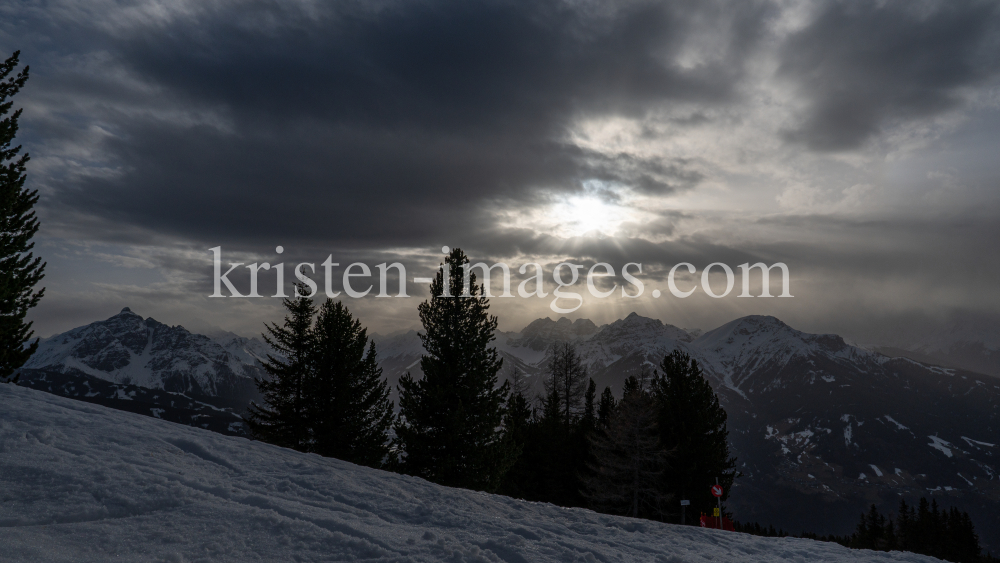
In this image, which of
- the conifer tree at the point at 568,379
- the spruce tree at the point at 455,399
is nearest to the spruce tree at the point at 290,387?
the spruce tree at the point at 455,399

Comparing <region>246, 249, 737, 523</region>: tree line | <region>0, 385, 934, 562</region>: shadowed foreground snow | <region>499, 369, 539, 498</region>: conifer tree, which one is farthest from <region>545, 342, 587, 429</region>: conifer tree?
<region>0, 385, 934, 562</region>: shadowed foreground snow

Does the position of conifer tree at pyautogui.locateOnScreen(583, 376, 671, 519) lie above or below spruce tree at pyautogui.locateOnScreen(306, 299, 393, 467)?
below

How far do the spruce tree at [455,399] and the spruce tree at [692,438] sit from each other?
37.5 ft

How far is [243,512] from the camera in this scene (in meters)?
7.01

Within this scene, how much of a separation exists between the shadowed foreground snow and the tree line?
11.5 m

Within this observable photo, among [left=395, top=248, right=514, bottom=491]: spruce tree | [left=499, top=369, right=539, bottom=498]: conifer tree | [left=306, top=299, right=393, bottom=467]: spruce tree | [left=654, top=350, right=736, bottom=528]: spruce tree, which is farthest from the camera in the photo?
[left=499, top=369, right=539, bottom=498]: conifer tree

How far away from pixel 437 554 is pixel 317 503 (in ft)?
9.86

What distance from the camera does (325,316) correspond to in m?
29.7

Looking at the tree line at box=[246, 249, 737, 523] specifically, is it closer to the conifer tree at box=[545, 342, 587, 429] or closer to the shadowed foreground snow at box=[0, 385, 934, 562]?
the shadowed foreground snow at box=[0, 385, 934, 562]

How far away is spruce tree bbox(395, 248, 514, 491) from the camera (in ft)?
79.7

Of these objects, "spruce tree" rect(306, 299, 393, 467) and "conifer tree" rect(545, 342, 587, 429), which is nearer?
"spruce tree" rect(306, 299, 393, 467)

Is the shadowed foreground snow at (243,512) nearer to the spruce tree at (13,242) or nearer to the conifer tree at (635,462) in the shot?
the spruce tree at (13,242)

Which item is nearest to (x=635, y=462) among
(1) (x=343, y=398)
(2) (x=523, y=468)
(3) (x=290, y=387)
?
(2) (x=523, y=468)

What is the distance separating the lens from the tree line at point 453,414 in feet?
81.3
